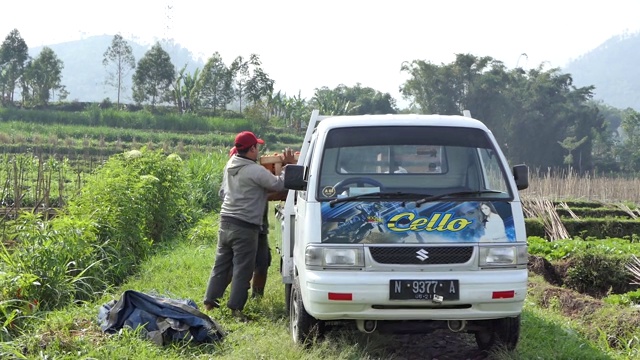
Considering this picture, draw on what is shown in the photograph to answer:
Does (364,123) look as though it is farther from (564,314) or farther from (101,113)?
(101,113)

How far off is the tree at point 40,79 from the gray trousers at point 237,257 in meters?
57.1

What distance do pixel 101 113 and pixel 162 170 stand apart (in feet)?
148

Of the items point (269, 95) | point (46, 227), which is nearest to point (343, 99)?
point (269, 95)

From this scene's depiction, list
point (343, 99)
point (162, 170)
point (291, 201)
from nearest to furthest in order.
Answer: point (291, 201) → point (162, 170) → point (343, 99)

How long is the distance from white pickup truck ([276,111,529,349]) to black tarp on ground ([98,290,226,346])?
33.1 inches

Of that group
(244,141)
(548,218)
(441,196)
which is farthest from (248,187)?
(548,218)

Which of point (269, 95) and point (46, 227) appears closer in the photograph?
point (46, 227)

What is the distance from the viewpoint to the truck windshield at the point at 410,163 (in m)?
6.30

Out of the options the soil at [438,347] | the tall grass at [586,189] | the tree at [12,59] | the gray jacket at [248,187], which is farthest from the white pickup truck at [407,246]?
the tree at [12,59]

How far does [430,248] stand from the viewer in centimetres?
581

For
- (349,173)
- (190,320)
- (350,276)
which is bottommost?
(190,320)

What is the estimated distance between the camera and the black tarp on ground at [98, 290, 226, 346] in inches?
252

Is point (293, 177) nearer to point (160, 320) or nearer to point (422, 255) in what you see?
point (422, 255)

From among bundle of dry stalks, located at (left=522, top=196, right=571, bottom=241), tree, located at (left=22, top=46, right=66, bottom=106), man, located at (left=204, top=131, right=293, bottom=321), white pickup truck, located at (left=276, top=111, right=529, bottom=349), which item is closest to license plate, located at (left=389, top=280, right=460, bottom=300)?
white pickup truck, located at (left=276, top=111, right=529, bottom=349)
